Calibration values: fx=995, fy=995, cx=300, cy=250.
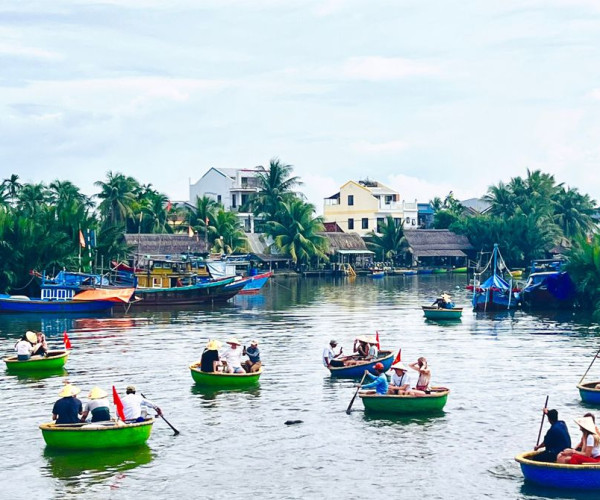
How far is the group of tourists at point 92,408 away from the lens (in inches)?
955

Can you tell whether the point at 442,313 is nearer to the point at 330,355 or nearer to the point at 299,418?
the point at 330,355

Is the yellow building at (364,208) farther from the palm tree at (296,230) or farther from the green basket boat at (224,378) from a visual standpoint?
the green basket boat at (224,378)

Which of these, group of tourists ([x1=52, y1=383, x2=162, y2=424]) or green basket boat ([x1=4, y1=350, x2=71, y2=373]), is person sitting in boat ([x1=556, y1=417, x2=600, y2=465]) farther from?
green basket boat ([x1=4, y1=350, x2=71, y2=373])

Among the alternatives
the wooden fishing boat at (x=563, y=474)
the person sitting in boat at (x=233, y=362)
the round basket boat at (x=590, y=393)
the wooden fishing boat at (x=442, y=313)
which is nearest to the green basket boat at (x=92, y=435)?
the person sitting in boat at (x=233, y=362)

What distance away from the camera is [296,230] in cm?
10956

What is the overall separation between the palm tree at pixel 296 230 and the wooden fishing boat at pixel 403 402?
265ft

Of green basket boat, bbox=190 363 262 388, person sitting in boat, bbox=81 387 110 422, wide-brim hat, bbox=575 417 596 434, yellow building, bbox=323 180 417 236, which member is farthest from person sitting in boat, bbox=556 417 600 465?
yellow building, bbox=323 180 417 236

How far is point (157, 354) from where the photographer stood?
1639 inches

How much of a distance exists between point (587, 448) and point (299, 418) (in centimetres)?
977

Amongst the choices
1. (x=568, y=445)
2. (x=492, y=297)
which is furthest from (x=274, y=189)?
(x=568, y=445)

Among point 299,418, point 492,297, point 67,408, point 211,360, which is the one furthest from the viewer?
point 492,297

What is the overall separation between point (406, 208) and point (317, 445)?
110343mm

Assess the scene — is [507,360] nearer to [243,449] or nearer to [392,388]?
Result: [392,388]

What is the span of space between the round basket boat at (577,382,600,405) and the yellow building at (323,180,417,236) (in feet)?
317
